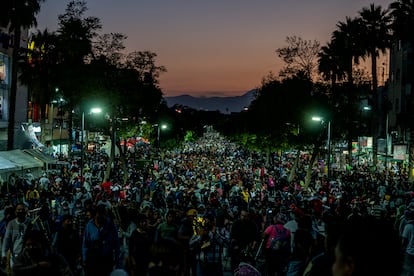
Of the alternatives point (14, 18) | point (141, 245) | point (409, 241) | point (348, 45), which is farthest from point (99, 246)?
point (348, 45)

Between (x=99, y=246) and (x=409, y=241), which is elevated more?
(x=99, y=246)

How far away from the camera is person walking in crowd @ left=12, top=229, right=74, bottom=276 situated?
4973mm

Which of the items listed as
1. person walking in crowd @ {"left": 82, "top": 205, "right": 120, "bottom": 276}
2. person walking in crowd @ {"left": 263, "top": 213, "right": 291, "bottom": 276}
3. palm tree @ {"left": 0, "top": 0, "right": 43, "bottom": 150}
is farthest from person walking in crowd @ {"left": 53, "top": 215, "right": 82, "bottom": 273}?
palm tree @ {"left": 0, "top": 0, "right": 43, "bottom": 150}

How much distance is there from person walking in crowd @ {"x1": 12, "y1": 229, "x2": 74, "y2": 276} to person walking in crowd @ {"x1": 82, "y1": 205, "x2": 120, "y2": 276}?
226cm

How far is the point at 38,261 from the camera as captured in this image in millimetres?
5875

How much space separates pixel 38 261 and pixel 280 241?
5.90 m

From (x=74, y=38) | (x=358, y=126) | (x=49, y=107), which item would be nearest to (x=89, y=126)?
(x=49, y=107)

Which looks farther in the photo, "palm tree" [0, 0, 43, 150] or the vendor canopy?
"palm tree" [0, 0, 43, 150]

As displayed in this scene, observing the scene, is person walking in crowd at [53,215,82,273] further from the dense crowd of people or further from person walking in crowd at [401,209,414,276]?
person walking in crowd at [401,209,414,276]

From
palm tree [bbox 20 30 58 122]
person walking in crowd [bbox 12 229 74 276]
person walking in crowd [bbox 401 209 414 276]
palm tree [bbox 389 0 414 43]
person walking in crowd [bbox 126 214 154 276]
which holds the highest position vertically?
palm tree [bbox 389 0 414 43]

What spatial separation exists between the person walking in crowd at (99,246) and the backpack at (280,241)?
10.5 feet

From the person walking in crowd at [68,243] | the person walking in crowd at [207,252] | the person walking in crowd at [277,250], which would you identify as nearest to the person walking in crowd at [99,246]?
the person walking in crowd at [68,243]

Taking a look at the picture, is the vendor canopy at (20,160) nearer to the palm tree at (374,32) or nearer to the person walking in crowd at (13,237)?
the person walking in crowd at (13,237)

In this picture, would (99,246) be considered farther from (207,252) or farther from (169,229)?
(207,252)
